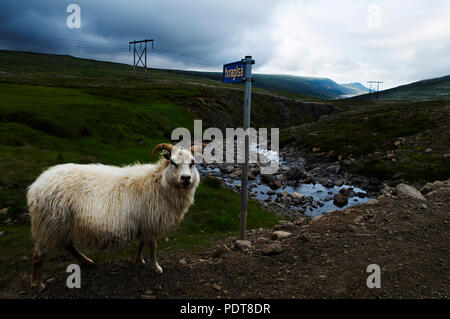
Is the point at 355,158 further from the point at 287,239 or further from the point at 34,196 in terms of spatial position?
the point at 34,196

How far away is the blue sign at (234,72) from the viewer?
292 inches

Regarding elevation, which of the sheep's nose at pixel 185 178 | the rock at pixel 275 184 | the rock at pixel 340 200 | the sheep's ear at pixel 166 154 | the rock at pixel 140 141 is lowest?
the rock at pixel 340 200

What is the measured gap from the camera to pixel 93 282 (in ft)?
19.9

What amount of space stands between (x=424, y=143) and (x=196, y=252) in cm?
2666

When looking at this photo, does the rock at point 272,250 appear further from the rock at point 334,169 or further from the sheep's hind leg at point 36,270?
the rock at point 334,169

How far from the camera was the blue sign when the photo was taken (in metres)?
7.42

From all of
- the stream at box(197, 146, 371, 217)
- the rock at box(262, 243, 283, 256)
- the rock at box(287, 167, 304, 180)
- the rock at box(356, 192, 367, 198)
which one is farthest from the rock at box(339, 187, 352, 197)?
the rock at box(262, 243, 283, 256)

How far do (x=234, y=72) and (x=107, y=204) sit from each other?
15.9ft

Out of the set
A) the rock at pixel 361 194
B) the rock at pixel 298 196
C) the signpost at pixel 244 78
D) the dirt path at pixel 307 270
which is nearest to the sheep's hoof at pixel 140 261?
the dirt path at pixel 307 270

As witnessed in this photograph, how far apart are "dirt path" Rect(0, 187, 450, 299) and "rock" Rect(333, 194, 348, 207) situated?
878 centimetres

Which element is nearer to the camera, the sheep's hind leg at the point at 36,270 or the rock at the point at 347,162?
the sheep's hind leg at the point at 36,270

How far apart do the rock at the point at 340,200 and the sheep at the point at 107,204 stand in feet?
43.4

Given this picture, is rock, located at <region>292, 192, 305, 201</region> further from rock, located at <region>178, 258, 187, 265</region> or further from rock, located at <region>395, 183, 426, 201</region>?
rock, located at <region>178, 258, 187, 265</region>
